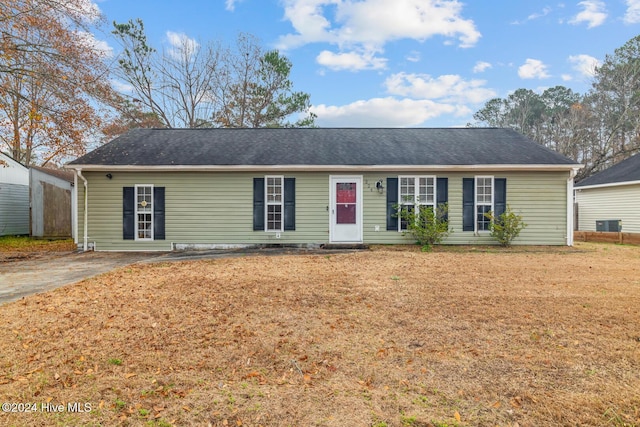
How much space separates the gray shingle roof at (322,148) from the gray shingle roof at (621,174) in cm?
543

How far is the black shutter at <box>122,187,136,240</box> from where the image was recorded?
407 inches

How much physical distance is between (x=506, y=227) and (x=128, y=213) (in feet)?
36.4

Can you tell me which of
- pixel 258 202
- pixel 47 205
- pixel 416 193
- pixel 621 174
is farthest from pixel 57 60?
pixel 621 174

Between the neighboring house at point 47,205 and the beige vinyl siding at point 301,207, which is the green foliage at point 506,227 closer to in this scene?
the beige vinyl siding at point 301,207

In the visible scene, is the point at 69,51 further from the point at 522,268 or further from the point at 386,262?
the point at 522,268

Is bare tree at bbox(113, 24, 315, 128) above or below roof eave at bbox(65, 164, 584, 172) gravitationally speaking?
above

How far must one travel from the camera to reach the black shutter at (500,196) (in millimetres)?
10516

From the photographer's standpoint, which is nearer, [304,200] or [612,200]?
[304,200]

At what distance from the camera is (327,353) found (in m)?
3.15

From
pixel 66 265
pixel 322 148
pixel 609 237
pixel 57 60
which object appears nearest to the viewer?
pixel 66 265

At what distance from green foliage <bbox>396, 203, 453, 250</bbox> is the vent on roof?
28.5 feet

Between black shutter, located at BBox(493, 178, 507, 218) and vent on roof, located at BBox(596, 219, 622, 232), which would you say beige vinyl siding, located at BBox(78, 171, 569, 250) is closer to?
black shutter, located at BBox(493, 178, 507, 218)

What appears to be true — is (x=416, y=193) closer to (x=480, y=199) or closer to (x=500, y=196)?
(x=480, y=199)

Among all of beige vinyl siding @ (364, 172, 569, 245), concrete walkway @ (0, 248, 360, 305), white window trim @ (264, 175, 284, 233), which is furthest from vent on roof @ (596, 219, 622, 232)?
white window trim @ (264, 175, 284, 233)
